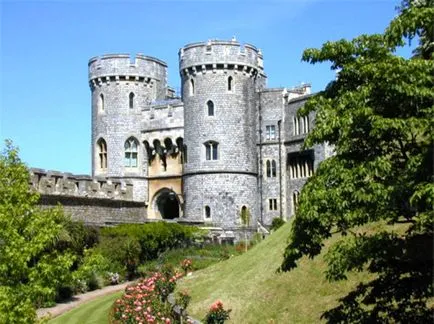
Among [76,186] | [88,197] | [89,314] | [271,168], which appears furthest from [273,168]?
[89,314]

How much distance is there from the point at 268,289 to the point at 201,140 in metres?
30.0

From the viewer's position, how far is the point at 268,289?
18.4 meters

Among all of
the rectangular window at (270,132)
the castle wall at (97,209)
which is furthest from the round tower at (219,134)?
the castle wall at (97,209)

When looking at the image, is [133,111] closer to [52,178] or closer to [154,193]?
[154,193]

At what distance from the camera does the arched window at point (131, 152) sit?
51.8 meters

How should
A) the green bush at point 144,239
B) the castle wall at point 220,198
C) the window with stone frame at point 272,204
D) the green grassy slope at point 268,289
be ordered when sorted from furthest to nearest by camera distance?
1. the window with stone frame at point 272,204
2. the castle wall at point 220,198
3. the green bush at point 144,239
4. the green grassy slope at point 268,289

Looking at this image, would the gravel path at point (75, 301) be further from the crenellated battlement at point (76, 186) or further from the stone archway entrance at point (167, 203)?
the stone archway entrance at point (167, 203)

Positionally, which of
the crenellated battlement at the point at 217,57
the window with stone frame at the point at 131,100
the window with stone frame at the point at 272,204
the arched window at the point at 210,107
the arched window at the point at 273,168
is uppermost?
the crenellated battlement at the point at 217,57

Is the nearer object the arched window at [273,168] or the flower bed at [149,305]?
the flower bed at [149,305]

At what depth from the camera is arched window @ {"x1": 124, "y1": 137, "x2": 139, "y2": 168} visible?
51.8 meters

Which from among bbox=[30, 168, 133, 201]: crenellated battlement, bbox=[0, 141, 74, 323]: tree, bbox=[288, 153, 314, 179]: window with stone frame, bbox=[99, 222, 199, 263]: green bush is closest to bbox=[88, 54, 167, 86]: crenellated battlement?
bbox=[30, 168, 133, 201]: crenellated battlement

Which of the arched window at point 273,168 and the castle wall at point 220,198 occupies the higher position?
the arched window at point 273,168

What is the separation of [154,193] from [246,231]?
8.53 meters

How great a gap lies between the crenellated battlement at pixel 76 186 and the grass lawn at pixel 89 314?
1142cm
